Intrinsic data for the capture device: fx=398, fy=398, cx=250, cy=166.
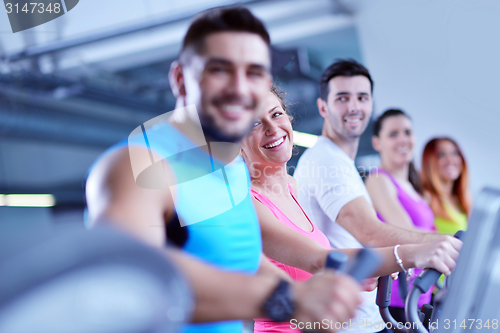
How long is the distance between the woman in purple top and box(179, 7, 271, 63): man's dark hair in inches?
63.4

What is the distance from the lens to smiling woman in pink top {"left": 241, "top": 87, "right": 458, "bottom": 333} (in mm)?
1131

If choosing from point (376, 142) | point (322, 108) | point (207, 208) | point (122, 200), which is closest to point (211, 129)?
point (207, 208)

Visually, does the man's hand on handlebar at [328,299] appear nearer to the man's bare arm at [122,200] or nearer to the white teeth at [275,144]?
the man's bare arm at [122,200]

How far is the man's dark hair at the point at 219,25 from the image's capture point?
2.89ft

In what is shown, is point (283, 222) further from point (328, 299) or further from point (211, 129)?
point (328, 299)

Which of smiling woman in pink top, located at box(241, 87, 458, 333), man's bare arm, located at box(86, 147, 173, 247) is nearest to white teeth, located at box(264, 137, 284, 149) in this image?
smiling woman in pink top, located at box(241, 87, 458, 333)

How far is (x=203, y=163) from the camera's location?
908 millimetres

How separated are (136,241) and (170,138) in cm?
39

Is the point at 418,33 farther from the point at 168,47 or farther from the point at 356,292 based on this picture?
the point at 356,292

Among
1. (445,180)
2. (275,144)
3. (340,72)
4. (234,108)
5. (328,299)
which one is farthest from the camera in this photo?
(445,180)

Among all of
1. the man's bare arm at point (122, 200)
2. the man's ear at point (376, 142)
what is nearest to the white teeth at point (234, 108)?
the man's bare arm at point (122, 200)

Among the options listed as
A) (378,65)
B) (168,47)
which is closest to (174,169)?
(378,65)

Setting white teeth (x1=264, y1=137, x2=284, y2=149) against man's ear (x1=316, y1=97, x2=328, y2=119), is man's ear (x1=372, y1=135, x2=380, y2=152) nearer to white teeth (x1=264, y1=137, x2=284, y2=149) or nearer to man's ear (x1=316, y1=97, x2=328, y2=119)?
man's ear (x1=316, y1=97, x2=328, y2=119)

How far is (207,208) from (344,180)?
3.24 ft
